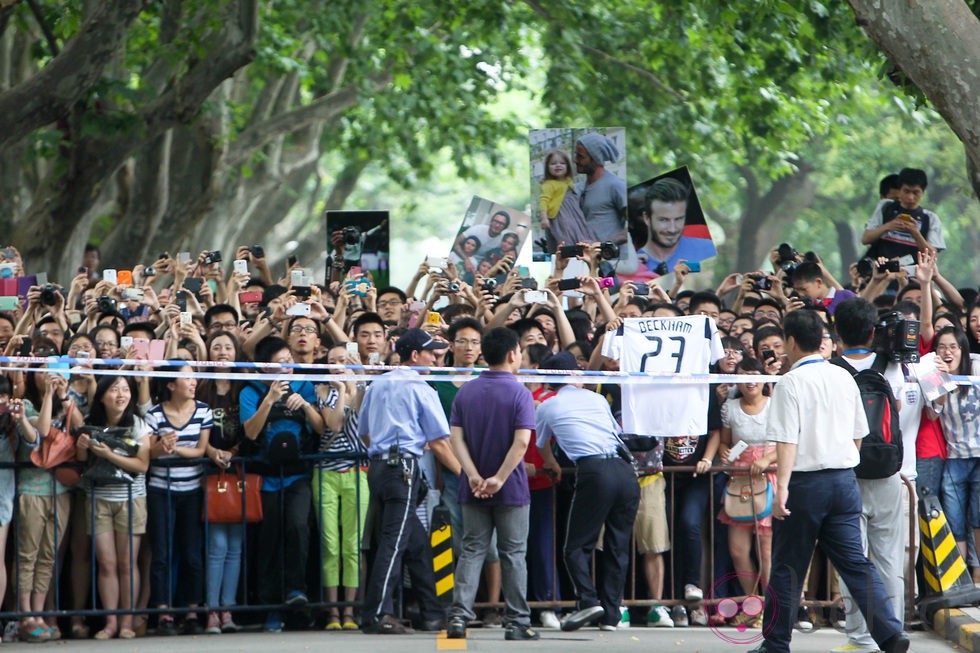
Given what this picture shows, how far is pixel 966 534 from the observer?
35.0 ft

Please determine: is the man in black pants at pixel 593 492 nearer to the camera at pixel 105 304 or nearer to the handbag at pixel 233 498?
the handbag at pixel 233 498

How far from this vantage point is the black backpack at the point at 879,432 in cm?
892

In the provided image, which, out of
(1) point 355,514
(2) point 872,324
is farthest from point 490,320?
(2) point 872,324

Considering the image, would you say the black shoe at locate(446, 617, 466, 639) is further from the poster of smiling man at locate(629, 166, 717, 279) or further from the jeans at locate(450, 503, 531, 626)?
the poster of smiling man at locate(629, 166, 717, 279)

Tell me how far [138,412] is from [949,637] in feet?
17.8

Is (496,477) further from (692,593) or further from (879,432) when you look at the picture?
(879,432)

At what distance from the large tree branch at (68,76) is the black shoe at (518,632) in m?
6.79

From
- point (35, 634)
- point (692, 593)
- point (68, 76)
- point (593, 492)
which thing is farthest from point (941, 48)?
point (68, 76)

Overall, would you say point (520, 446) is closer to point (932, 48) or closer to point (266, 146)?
point (932, 48)

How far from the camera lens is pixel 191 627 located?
1040 centimetres

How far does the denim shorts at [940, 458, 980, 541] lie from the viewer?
10648 millimetres

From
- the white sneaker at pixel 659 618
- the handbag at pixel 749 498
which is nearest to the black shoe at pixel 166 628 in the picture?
the white sneaker at pixel 659 618

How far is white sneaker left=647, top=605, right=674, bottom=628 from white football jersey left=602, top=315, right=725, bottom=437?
1.20 meters

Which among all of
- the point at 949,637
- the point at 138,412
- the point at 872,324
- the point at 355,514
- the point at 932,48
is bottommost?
the point at 949,637
